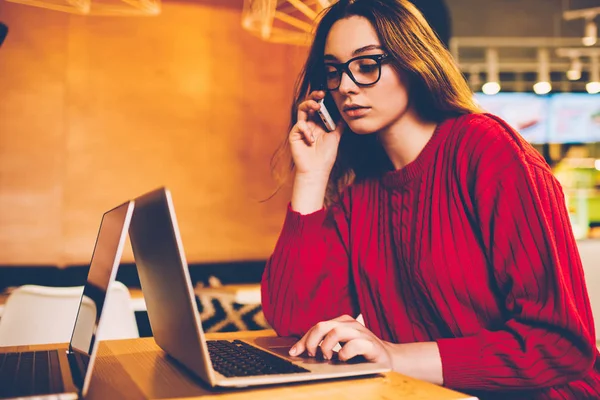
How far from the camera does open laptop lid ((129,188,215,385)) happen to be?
815 mm

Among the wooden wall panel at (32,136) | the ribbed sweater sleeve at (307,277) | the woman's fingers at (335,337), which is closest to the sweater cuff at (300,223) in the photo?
the ribbed sweater sleeve at (307,277)

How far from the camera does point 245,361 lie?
3.21 ft

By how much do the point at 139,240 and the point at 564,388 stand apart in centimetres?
80

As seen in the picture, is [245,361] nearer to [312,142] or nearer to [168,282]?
[168,282]

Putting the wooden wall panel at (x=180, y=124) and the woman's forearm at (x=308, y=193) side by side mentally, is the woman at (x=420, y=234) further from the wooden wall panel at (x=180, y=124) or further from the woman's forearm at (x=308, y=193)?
the wooden wall panel at (x=180, y=124)

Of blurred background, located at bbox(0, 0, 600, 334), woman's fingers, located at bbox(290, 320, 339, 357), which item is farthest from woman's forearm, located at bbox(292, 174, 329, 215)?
blurred background, located at bbox(0, 0, 600, 334)

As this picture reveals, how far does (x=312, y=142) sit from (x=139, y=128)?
294 cm

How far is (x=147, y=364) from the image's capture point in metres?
1.06

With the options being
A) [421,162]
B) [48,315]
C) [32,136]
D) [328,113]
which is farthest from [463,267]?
[32,136]

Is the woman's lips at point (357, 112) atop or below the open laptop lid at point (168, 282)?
atop

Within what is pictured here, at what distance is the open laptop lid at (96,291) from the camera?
2.76 feet

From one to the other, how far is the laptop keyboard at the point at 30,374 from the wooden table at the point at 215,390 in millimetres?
59

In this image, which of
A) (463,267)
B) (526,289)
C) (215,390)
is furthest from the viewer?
(463,267)

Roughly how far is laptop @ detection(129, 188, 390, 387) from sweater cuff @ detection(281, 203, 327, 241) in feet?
1.51
